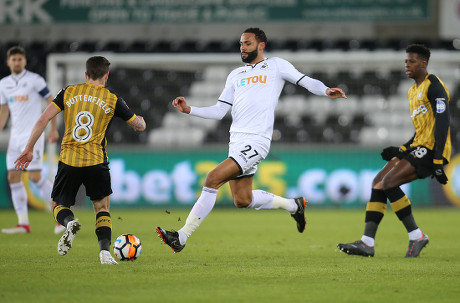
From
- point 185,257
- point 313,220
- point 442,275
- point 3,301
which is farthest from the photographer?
point 313,220

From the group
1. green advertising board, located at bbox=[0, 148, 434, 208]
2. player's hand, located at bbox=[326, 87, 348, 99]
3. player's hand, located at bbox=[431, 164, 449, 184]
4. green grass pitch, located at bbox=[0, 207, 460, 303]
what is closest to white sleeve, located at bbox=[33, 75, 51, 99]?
green grass pitch, located at bbox=[0, 207, 460, 303]

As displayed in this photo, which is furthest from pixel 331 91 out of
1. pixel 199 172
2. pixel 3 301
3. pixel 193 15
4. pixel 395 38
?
pixel 395 38

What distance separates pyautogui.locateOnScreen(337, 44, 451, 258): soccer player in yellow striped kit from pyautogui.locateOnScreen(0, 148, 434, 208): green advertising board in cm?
711

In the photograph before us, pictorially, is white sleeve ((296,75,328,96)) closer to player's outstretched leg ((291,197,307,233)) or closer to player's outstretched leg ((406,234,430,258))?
player's outstretched leg ((291,197,307,233))

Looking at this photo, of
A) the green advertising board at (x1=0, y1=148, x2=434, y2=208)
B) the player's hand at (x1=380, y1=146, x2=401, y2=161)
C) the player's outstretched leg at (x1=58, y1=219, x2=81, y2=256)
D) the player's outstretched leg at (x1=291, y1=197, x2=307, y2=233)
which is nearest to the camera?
the player's outstretched leg at (x1=58, y1=219, x2=81, y2=256)

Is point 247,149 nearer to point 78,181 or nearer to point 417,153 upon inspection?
point 78,181

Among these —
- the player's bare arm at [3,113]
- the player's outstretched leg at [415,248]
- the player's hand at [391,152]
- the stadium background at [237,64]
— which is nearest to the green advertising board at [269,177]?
the stadium background at [237,64]

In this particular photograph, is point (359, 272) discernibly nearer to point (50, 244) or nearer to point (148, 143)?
point (50, 244)

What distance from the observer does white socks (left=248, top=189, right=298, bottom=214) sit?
24.8 feet

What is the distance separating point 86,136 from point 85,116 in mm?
169

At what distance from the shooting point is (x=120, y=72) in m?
16.0

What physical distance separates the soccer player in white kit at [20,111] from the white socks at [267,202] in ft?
10.6

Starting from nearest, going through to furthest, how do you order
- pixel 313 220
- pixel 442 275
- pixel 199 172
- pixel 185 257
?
pixel 442 275
pixel 185 257
pixel 313 220
pixel 199 172

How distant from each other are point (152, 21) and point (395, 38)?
5814 millimetres
